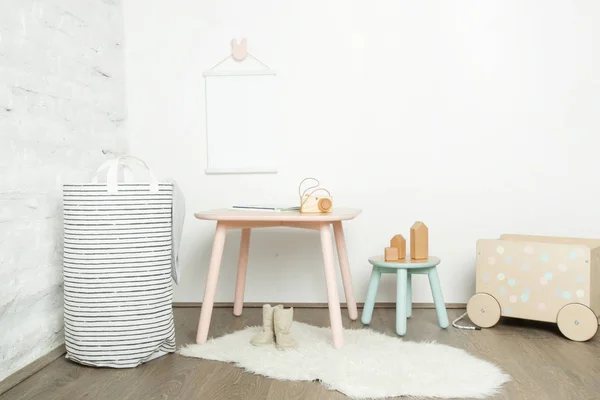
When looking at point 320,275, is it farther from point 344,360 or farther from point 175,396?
point 175,396

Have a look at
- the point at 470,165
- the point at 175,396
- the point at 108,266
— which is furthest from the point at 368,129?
the point at 175,396

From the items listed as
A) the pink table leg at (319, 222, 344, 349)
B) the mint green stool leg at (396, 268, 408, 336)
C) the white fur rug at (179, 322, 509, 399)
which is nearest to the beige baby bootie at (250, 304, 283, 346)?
the white fur rug at (179, 322, 509, 399)

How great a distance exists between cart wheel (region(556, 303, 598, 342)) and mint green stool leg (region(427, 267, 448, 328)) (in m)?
0.39

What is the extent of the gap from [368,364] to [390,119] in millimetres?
1198

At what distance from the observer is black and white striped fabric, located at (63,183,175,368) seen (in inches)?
70.7

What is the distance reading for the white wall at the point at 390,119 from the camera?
2.53 metres

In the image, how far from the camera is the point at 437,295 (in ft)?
7.30

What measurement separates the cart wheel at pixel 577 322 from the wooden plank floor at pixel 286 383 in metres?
0.03

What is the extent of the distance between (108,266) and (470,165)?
1567 mm

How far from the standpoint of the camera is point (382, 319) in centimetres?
239

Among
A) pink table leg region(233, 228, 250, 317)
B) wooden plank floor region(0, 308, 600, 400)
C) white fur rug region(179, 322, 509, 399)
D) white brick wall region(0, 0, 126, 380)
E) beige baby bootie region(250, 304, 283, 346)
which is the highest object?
white brick wall region(0, 0, 126, 380)

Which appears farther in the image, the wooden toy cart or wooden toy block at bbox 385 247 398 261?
wooden toy block at bbox 385 247 398 261

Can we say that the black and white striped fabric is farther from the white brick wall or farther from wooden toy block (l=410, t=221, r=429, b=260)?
wooden toy block (l=410, t=221, r=429, b=260)

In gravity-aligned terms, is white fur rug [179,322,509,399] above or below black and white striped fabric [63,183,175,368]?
below
